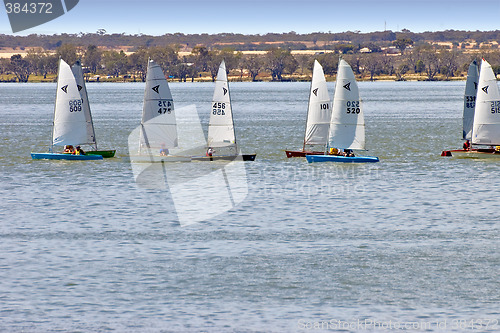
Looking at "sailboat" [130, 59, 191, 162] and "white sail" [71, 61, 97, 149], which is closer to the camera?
"sailboat" [130, 59, 191, 162]

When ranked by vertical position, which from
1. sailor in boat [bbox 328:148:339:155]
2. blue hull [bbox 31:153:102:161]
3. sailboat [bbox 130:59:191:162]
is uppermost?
sailboat [bbox 130:59:191:162]

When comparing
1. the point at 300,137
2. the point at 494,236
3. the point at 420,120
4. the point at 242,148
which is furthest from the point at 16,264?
the point at 420,120

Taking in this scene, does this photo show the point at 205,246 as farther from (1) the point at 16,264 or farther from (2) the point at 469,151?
(2) the point at 469,151

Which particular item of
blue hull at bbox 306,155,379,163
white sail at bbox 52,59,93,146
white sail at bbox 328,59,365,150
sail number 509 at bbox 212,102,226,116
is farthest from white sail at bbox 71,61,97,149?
white sail at bbox 328,59,365,150

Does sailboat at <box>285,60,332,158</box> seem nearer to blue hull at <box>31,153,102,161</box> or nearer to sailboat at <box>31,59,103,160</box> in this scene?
blue hull at <box>31,153,102,161</box>

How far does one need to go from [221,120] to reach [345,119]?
9.60m

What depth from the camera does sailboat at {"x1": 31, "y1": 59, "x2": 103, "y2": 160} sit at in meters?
67.9

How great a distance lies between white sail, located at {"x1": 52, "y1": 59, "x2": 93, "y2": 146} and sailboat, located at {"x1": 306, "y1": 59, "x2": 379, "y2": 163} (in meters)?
19.3

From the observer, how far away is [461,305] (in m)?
28.0

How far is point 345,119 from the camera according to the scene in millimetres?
63906

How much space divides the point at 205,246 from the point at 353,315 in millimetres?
11938

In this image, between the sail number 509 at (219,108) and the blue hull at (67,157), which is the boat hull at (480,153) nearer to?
the sail number 509 at (219,108)

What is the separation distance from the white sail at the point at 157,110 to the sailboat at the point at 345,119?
37.5 ft

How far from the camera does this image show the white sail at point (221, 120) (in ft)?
211
